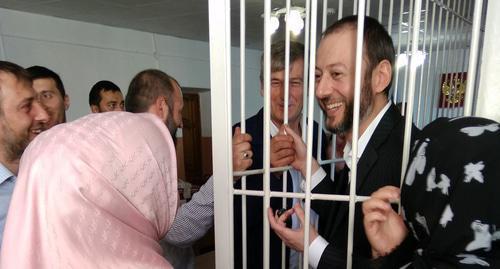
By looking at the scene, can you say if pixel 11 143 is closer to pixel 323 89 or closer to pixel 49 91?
pixel 49 91

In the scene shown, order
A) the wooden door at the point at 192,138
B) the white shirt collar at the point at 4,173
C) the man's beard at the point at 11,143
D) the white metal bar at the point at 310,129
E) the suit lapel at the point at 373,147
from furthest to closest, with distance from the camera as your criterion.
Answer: the wooden door at the point at 192,138, the man's beard at the point at 11,143, the white shirt collar at the point at 4,173, the suit lapel at the point at 373,147, the white metal bar at the point at 310,129

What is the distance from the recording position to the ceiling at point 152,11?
349 cm

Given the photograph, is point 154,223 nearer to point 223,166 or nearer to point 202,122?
point 223,166

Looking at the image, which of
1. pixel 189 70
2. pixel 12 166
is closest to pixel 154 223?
pixel 12 166

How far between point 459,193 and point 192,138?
18.7 ft

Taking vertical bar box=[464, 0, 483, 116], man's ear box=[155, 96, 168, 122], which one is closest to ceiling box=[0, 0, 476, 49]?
man's ear box=[155, 96, 168, 122]

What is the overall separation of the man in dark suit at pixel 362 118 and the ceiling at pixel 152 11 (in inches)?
101

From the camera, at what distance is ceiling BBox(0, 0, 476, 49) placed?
3490 millimetres

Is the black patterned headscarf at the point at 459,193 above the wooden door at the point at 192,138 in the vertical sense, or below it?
above

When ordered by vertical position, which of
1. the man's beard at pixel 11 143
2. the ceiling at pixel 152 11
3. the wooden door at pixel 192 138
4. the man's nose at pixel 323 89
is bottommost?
the wooden door at pixel 192 138

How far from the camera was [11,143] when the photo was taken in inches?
49.2

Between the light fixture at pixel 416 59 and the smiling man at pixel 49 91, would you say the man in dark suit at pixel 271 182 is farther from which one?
the smiling man at pixel 49 91

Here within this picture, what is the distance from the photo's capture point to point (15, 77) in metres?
1.28

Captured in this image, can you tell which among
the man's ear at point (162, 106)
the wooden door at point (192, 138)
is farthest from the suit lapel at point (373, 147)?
the wooden door at point (192, 138)
